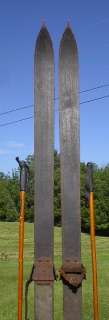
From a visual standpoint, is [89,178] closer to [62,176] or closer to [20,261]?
[62,176]

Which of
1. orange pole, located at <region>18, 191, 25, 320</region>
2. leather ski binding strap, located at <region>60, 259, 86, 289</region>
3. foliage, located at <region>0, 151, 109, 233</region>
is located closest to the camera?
orange pole, located at <region>18, 191, 25, 320</region>

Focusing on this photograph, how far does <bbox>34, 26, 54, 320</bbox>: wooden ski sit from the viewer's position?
4375 millimetres

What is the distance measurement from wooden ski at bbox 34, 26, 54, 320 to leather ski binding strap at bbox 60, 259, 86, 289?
0.36ft

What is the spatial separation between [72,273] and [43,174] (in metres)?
0.84

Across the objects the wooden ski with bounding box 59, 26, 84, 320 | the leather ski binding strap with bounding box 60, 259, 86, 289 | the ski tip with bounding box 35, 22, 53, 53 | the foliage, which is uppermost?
the foliage

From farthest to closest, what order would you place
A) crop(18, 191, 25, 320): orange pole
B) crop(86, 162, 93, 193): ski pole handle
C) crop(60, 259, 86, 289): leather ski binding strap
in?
crop(86, 162, 93, 193): ski pole handle
crop(60, 259, 86, 289): leather ski binding strap
crop(18, 191, 25, 320): orange pole

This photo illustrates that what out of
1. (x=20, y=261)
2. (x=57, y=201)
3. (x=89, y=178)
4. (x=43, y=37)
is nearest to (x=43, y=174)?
(x=89, y=178)

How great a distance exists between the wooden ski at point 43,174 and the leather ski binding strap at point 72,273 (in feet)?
0.36

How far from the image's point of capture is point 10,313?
8406mm

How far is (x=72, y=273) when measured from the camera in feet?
14.3

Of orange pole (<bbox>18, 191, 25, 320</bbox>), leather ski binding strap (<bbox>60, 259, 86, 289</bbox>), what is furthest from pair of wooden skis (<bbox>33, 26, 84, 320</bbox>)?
orange pole (<bbox>18, 191, 25, 320</bbox>)

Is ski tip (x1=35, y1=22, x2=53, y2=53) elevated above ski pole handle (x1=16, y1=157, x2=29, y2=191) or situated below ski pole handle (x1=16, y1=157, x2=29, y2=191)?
above

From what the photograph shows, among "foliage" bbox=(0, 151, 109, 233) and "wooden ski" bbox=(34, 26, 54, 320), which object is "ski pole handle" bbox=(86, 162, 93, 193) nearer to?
"wooden ski" bbox=(34, 26, 54, 320)

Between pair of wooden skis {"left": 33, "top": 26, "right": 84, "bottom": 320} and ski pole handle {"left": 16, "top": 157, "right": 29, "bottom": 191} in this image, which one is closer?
pair of wooden skis {"left": 33, "top": 26, "right": 84, "bottom": 320}
